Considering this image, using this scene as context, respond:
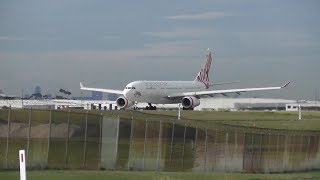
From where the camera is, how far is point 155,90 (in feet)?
284

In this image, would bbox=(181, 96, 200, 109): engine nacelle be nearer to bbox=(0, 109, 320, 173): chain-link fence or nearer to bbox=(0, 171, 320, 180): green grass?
bbox=(0, 109, 320, 173): chain-link fence

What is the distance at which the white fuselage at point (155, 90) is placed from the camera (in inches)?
3282

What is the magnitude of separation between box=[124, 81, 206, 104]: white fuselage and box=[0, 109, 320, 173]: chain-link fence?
48303mm

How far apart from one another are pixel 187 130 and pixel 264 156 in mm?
5486

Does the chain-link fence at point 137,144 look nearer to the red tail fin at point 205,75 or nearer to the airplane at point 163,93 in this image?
the airplane at point 163,93

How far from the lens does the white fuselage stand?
8338 cm

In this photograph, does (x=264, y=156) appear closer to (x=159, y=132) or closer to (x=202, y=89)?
(x=159, y=132)

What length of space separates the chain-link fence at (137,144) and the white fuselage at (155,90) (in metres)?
48.3

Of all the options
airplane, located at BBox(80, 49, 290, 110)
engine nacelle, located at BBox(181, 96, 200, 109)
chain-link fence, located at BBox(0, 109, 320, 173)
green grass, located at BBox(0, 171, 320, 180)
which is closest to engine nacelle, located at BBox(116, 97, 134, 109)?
airplane, located at BBox(80, 49, 290, 110)

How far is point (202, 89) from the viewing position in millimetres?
99562

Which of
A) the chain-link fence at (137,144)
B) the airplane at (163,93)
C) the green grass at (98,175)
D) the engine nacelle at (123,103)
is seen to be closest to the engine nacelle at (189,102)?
the airplane at (163,93)

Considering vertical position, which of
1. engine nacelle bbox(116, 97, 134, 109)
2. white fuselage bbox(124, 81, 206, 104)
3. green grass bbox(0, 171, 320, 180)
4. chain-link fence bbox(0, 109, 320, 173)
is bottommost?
green grass bbox(0, 171, 320, 180)

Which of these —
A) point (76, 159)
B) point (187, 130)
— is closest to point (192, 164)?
point (187, 130)

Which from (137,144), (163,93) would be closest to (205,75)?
(163,93)
